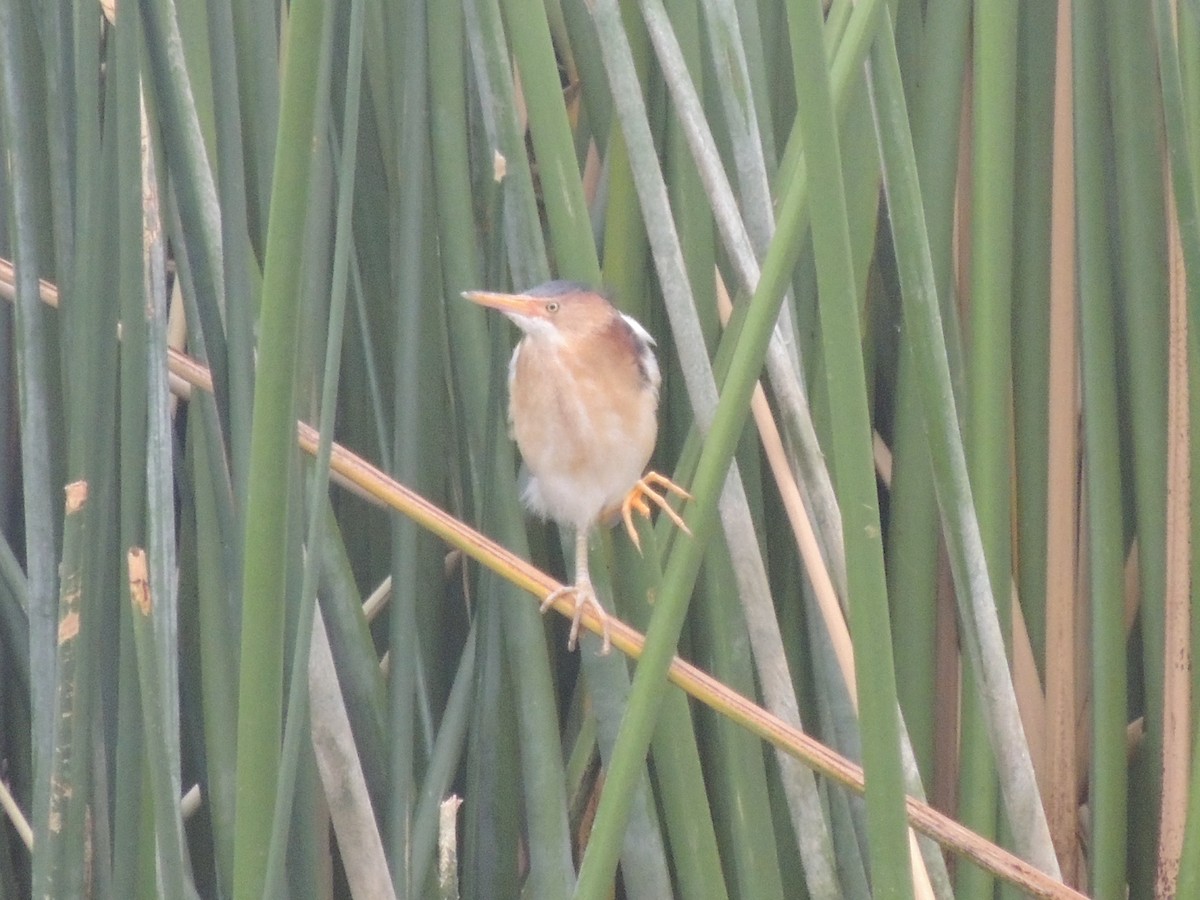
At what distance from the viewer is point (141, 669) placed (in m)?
0.76

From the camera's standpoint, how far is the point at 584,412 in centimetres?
112

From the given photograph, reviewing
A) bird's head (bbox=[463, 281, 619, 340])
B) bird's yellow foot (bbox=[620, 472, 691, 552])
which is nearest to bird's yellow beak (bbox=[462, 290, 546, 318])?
bird's head (bbox=[463, 281, 619, 340])

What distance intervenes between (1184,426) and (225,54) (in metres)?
0.72

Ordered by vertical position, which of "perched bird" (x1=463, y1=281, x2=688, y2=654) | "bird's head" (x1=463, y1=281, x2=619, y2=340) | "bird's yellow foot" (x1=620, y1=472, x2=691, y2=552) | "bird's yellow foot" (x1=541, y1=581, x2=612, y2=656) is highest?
"bird's head" (x1=463, y1=281, x2=619, y2=340)

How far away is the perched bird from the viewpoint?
102cm

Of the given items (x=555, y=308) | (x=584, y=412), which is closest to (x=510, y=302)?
(x=555, y=308)

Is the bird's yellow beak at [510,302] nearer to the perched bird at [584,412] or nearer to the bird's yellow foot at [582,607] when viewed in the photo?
the perched bird at [584,412]

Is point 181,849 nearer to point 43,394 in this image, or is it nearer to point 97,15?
point 43,394

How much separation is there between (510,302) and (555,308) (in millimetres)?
62

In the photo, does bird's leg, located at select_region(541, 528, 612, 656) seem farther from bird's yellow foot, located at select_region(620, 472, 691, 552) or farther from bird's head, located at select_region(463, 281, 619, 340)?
bird's head, located at select_region(463, 281, 619, 340)

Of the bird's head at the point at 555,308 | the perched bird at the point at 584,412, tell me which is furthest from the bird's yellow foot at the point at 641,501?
the bird's head at the point at 555,308

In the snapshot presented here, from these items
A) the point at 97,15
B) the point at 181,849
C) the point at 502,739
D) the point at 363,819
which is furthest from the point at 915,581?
the point at 97,15

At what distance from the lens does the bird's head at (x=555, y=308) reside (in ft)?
3.07

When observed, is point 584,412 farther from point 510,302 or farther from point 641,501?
point 510,302
